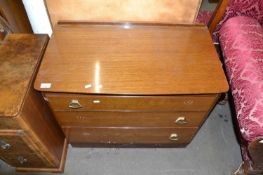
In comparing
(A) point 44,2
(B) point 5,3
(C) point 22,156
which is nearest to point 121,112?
(C) point 22,156

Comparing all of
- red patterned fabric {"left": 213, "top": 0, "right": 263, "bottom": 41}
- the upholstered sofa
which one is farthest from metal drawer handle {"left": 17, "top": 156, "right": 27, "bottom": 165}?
red patterned fabric {"left": 213, "top": 0, "right": 263, "bottom": 41}

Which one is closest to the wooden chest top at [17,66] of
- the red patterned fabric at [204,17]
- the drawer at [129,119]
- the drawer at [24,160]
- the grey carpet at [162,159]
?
the drawer at [129,119]

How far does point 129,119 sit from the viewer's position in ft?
4.15

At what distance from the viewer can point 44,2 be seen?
1.27 metres

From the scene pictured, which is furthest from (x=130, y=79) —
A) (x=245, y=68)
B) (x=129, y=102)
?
(x=245, y=68)

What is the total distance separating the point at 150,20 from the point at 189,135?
0.78m

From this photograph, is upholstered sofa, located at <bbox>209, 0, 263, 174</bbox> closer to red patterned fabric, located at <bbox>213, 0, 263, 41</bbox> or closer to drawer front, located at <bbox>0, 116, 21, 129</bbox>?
red patterned fabric, located at <bbox>213, 0, 263, 41</bbox>

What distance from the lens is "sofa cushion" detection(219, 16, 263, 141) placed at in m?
1.13

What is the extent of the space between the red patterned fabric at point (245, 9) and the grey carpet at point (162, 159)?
2.94 feet

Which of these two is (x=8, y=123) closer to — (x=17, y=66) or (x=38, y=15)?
(x=17, y=66)

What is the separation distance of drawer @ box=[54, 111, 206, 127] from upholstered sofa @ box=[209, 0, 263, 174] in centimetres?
23

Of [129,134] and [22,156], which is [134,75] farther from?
[22,156]

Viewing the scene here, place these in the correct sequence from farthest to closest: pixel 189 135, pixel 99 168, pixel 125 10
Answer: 1. pixel 99 168
2. pixel 189 135
3. pixel 125 10

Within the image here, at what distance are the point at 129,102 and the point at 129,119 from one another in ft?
0.60
